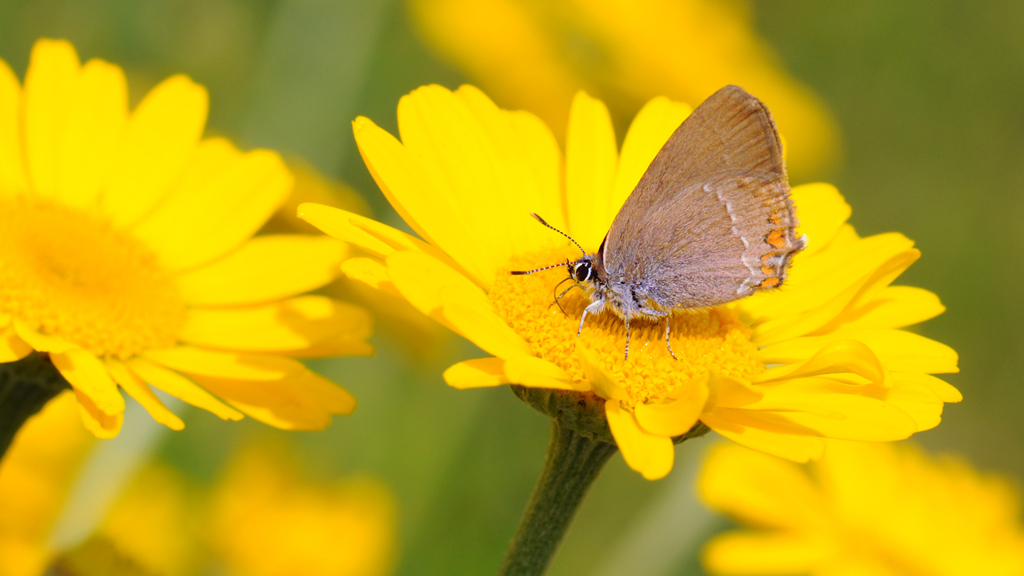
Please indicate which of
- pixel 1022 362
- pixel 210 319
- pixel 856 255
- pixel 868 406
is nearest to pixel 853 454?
pixel 856 255

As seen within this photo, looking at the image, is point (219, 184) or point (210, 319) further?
point (219, 184)

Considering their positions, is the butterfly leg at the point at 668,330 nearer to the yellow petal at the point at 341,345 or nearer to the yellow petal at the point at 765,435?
the yellow petal at the point at 765,435

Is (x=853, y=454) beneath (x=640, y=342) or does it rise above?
beneath

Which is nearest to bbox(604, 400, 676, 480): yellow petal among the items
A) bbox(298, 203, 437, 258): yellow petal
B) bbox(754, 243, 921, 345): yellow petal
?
bbox(298, 203, 437, 258): yellow petal

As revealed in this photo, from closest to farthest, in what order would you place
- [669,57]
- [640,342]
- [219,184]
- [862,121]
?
[640,342], [219,184], [669,57], [862,121]

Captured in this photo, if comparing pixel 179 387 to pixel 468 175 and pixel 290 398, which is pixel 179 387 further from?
pixel 468 175

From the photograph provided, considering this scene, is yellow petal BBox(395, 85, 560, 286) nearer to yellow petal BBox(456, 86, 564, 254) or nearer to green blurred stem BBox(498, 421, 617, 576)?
yellow petal BBox(456, 86, 564, 254)

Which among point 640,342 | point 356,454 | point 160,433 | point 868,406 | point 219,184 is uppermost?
point 868,406

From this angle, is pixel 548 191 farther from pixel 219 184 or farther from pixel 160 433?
pixel 160 433
